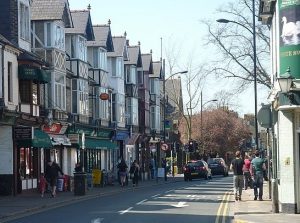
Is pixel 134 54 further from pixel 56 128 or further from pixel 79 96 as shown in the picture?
pixel 56 128

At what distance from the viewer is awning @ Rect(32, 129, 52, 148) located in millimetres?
34847

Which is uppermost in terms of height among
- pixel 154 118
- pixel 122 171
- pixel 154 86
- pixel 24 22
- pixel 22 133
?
pixel 24 22

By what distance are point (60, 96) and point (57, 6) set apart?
5.52 meters

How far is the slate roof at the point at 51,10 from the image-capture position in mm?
40938

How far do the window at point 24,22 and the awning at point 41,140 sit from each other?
5256 millimetres

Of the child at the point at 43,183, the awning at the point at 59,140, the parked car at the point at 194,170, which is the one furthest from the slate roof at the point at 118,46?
the child at the point at 43,183

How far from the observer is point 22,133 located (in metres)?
34.2

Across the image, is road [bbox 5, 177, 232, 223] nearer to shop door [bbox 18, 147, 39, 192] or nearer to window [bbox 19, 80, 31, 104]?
shop door [bbox 18, 147, 39, 192]

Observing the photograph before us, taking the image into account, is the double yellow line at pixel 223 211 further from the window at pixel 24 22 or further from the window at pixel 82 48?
the window at pixel 82 48

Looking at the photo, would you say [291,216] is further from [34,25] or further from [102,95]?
[102,95]

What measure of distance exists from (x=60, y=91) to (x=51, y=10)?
16.2 ft

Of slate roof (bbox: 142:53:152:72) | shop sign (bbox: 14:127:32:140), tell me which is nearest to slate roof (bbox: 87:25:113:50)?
slate roof (bbox: 142:53:152:72)

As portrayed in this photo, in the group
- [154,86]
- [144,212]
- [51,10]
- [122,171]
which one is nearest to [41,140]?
[51,10]

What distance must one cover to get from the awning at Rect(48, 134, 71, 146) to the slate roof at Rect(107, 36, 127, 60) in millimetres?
16673
